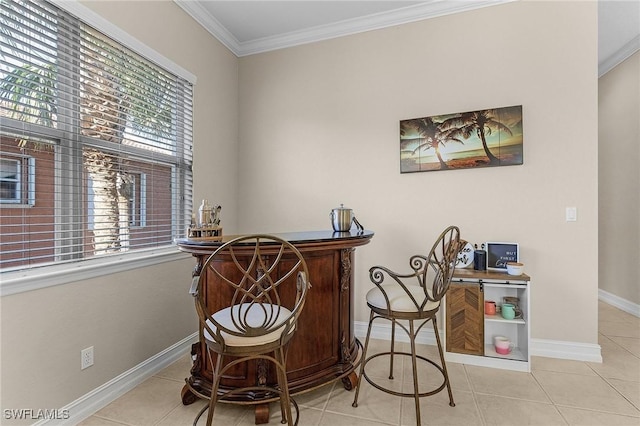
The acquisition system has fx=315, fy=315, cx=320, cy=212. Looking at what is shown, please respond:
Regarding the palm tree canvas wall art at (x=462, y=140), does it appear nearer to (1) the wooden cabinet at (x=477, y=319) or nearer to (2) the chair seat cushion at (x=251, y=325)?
(1) the wooden cabinet at (x=477, y=319)

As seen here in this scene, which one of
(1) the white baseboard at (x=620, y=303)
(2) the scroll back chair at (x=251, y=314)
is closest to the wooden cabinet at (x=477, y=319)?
(2) the scroll back chair at (x=251, y=314)

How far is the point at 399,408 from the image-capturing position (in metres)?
1.91

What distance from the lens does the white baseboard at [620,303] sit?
3.50 metres

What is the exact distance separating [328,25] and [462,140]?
5.65ft

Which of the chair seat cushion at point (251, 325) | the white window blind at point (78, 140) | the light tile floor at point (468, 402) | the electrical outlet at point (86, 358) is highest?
the white window blind at point (78, 140)

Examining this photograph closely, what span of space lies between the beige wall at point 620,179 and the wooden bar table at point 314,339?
3.61 metres

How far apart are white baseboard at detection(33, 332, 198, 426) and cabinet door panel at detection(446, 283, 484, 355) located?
2.21 meters

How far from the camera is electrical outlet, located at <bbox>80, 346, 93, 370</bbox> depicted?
73.3 inches

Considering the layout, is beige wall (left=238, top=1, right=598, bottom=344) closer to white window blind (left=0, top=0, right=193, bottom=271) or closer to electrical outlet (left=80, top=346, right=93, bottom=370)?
white window blind (left=0, top=0, right=193, bottom=271)

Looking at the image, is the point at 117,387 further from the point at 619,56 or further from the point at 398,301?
the point at 619,56

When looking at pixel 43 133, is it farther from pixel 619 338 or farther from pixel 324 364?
pixel 619 338

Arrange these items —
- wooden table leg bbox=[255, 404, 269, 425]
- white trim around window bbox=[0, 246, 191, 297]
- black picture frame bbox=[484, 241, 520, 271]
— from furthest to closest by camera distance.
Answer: black picture frame bbox=[484, 241, 520, 271]
wooden table leg bbox=[255, 404, 269, 425]
white trim around window bbox=[0, 246, 191, 297]

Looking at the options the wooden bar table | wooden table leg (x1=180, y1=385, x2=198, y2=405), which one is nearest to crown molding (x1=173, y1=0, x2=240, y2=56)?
the wooden bar table

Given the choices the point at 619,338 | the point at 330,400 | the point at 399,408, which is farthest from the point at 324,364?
the point at 619,338
